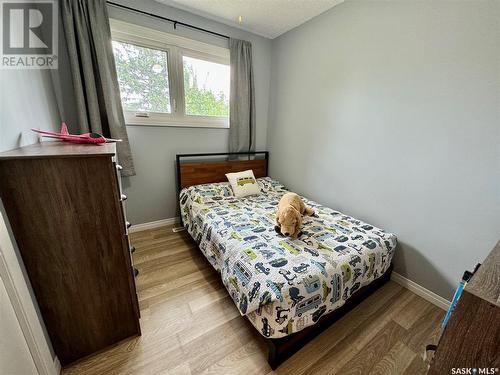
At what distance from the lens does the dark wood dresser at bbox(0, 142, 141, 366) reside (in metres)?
0.91

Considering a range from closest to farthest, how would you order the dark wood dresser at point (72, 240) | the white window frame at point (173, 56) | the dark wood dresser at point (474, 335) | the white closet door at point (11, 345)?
the dark wood dresser at point (474, 335), the white closet door at point (11, 345), the dark wood dresser at point (72, 240), the white window frame at point (173, 56)

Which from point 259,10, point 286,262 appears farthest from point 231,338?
point 259,10

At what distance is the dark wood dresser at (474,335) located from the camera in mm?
520

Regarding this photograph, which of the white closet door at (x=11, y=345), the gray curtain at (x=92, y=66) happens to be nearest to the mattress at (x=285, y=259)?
the white closet door at (x=11, y=345)

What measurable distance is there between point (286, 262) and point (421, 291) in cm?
141

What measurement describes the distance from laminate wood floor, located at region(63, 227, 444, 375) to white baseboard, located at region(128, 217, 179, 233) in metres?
0.85

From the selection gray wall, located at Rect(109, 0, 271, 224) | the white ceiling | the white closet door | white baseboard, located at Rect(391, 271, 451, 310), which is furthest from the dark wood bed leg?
the white ceiling

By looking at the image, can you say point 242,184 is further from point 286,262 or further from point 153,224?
point 286,262

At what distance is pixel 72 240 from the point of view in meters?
1.03

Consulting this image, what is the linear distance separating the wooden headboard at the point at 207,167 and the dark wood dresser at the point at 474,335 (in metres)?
2.54

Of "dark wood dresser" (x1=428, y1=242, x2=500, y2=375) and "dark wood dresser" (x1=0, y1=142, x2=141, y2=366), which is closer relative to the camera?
"dark wood dresser" (x1=428, y1=242, x2=500, y2=375)

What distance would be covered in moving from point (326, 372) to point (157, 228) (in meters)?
2.34

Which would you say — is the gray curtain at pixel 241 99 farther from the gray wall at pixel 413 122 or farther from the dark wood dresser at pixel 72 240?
the dark wood dresser at pixel 72 240

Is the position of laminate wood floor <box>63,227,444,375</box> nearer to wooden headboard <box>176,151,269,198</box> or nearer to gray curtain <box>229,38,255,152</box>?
wooden headboard <box>176,151,269,198</box>
